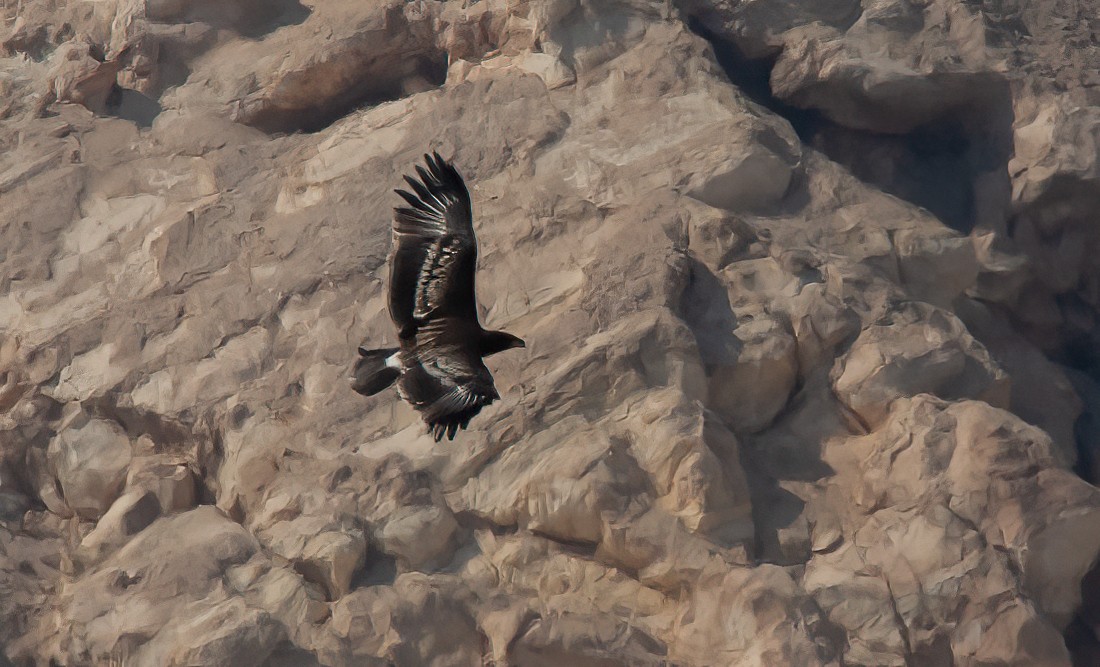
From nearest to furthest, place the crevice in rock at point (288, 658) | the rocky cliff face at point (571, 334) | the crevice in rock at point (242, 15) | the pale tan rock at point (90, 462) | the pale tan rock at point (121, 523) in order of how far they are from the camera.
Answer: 1. the crevice in rock at point (288, 658)
2. the rocky cliff face at point (571, 334)
3. the pale tan rock at point (121, 523)
4. the pale tan rock at point (90, 462)
5. the crevice in rock at point (242, 15)

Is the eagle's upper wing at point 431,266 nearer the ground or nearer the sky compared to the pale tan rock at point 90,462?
nearer the sky

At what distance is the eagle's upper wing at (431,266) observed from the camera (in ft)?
23.5

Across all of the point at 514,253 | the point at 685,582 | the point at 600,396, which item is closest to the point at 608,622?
the point at 685,582

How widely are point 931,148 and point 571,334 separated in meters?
4.61

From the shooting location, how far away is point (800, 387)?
10945 mm

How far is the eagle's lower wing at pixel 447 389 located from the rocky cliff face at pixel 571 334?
9.71 ft

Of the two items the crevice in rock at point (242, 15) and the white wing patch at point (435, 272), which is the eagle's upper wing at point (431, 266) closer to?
the white wing patch at point (435, 272)

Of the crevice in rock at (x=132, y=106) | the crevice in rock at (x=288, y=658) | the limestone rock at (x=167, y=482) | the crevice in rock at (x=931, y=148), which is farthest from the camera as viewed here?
the crevice in rock at (x=132, y=106)

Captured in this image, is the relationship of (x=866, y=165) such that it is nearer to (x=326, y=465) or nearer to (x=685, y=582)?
(x=685, y=582)

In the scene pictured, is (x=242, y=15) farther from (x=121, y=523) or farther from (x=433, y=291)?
(x=433, y=291)

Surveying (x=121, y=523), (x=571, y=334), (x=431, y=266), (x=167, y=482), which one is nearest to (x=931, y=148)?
(x=571, y=334)

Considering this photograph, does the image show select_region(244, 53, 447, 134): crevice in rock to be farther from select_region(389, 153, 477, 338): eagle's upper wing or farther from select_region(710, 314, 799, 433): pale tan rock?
select_region(389, 153, 477, 338): eagle's upper wing

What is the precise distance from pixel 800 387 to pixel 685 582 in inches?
80.8

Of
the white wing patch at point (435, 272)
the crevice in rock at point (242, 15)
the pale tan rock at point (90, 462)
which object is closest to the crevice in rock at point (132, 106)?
the crevice in rock at point (242, 15)
